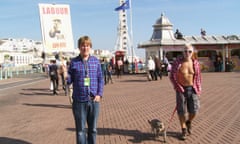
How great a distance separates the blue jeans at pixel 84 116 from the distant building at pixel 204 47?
22.8 metres

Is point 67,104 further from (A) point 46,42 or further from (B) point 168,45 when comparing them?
(B) point 168,45

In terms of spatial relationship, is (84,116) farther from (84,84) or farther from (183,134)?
(183,134)

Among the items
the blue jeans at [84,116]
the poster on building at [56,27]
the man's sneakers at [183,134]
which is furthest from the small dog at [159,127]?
the poster on building at [56,27]

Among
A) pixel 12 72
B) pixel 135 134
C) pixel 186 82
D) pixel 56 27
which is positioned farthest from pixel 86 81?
pixel 12 72

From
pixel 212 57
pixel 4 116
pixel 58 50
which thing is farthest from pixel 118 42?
pixel 4 116

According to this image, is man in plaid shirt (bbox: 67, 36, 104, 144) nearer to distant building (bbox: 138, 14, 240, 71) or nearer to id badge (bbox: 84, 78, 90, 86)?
id badge (bbox: 84, 78, 90, 86)

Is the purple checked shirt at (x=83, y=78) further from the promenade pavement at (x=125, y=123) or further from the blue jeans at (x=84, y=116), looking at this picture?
the promenade pavement at (x=125, y=123)

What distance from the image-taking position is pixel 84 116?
459 centimetres

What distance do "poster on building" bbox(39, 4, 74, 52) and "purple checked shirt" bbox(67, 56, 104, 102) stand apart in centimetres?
1011

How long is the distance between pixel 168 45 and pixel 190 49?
2195 centimetres

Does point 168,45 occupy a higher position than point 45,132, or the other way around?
point 168,45

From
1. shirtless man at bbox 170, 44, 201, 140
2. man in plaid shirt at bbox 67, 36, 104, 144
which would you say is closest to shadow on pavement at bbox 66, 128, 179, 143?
shirtless man at bbox 170, 44, 201, 140

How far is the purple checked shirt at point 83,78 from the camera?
14.8ft

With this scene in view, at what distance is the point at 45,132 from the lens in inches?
271
